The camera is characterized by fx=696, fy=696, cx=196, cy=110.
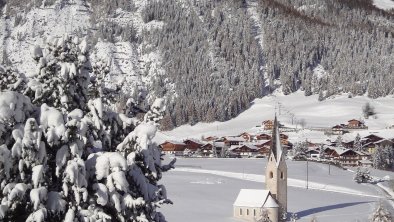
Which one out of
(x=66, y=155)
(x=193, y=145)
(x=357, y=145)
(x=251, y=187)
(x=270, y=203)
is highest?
(x=66, y=155)

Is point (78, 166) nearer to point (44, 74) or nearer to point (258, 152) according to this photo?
point (44, 74)

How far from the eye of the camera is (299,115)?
166 m

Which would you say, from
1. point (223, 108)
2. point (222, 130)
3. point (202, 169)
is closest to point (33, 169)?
point (202, 169)

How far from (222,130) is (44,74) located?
153187mm

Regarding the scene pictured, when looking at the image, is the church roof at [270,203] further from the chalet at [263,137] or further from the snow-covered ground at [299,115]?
the snow-covered ground at [299,115]

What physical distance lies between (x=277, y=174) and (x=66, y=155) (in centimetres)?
5118

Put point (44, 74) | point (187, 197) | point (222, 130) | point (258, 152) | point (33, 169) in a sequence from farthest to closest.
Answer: point (222, 130) → point (258, 152) → point (187, 197) → point (44, 74) → point (33, 169)

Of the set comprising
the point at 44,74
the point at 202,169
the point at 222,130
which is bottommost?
the point at 222,130

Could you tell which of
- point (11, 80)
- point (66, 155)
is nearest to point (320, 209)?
point (11, 80)

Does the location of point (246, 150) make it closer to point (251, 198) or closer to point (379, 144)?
point (379, 144)

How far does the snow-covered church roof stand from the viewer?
5397 centimetres

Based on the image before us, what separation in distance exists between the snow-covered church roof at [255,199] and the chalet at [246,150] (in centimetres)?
6317

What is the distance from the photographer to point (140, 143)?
9.74m

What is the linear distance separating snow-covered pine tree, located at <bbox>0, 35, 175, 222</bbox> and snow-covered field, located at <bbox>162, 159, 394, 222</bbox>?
3706 cm
